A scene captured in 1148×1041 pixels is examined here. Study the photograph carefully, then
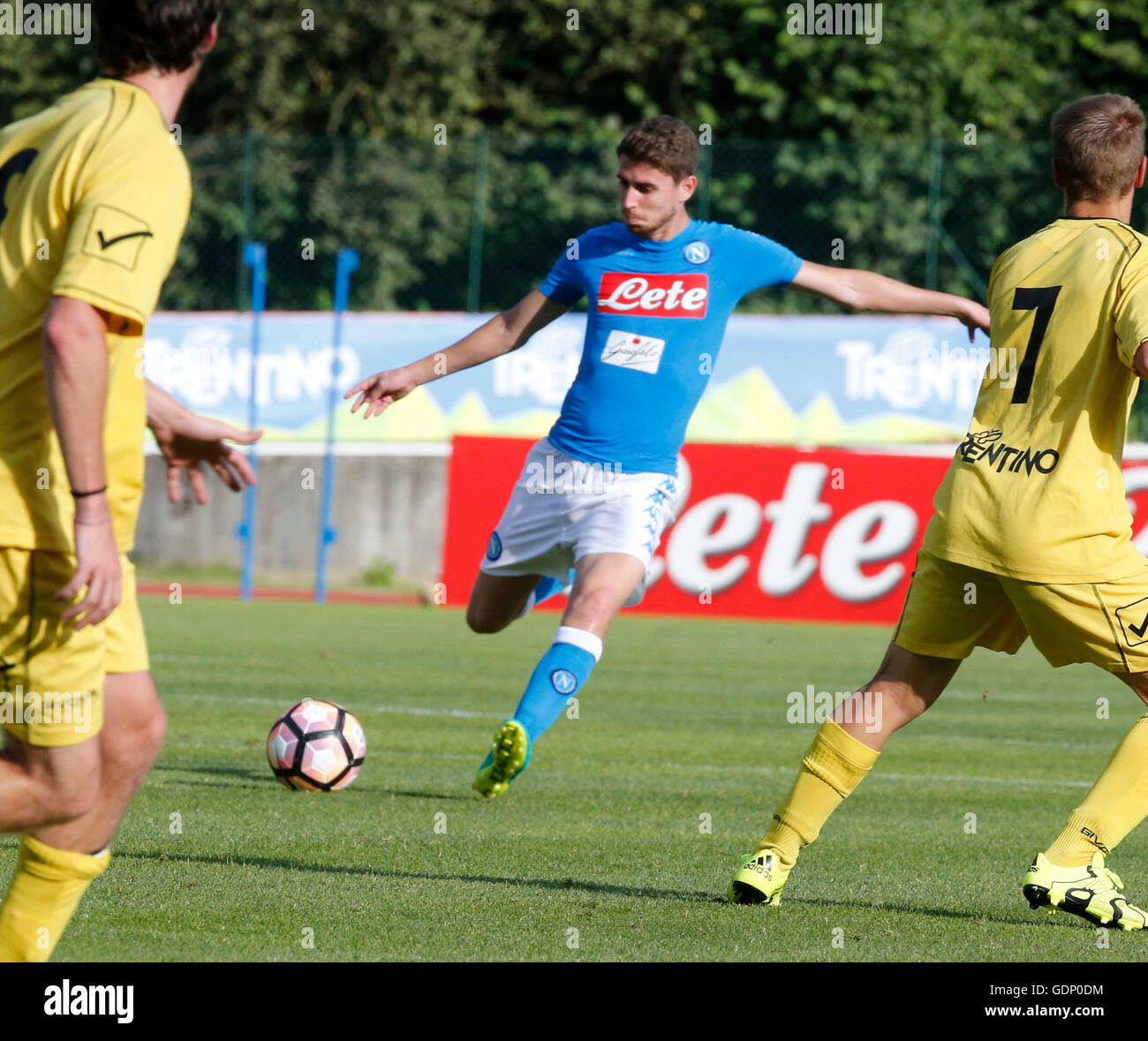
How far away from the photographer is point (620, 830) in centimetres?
668

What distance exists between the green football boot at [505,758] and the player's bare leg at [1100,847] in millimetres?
1534

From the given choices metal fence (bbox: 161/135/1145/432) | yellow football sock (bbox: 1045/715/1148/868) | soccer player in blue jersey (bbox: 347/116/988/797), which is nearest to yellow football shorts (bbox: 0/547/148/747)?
yellow football sock (bbox: 1045/715/1148/868)

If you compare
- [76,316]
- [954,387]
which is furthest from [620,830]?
[954,387]

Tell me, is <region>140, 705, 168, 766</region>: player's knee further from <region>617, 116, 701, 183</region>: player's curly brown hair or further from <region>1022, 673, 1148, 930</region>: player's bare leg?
<region>617, 116, 701, 183</region>: player's curly brown hair

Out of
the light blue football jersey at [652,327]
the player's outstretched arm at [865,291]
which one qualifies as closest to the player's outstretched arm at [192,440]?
the light blue football jersey at [652,327]

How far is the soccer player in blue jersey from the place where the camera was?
650cm

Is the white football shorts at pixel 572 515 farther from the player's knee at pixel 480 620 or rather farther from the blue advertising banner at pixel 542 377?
the blue advertising banner at pixel 542 377

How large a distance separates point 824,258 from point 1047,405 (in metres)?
17.5

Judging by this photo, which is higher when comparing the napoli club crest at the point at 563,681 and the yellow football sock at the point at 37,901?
the yellow football sock at the point at 37,901

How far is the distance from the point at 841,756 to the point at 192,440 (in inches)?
90.8

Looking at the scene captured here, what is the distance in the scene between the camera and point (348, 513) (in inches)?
889

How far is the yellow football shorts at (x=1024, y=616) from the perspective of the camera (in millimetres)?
4938

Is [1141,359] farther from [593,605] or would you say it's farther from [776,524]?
[776,524]
